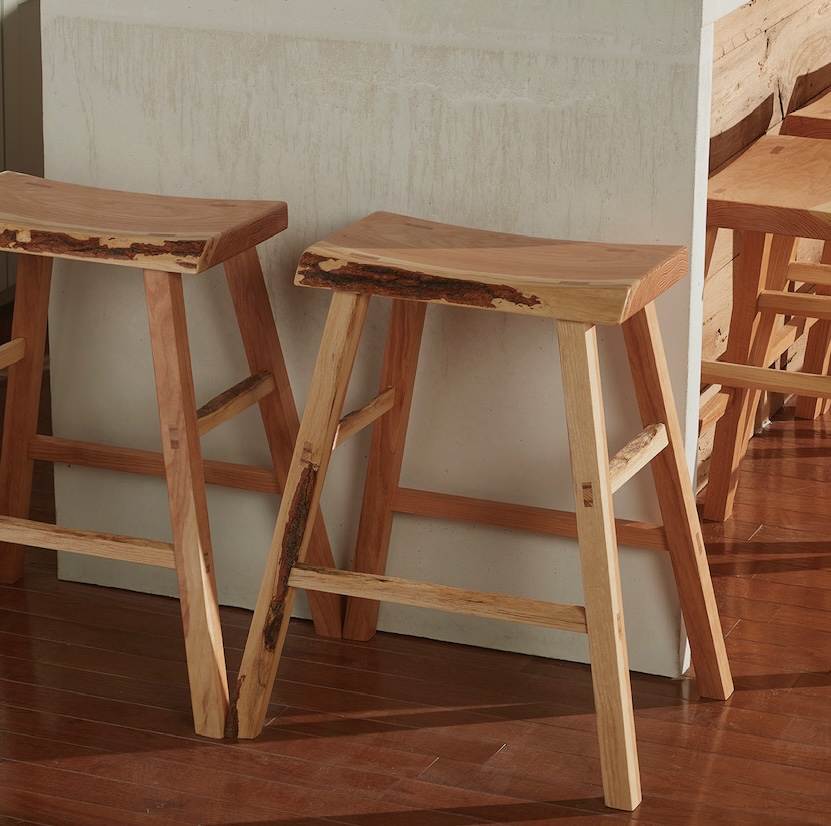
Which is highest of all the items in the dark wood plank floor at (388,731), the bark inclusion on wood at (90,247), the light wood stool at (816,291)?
the bark inclusion on wood at (90,247)

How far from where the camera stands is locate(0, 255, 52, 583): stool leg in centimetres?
208

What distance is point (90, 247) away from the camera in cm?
170

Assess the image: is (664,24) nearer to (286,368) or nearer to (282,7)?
(282,7)

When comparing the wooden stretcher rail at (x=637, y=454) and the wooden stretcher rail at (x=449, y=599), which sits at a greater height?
the wooden stretcher rail at (x=637, y=454)

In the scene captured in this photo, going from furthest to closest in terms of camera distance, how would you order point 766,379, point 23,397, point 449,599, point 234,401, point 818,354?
point 818,354 → point 766,379 → point 23,397 → point 234,401 → point 449,599

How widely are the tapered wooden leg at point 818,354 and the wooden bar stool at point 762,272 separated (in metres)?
0.24

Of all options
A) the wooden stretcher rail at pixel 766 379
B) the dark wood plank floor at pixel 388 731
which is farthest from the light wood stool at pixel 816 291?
the dark wood plank floor at pixel 388 731

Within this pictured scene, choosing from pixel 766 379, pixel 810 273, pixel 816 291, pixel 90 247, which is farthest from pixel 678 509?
pixel 816 291

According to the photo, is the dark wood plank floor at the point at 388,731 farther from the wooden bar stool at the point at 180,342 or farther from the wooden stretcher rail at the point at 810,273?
the wooden stretcher rail at the point at 810,273

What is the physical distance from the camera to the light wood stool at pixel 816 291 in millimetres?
2740

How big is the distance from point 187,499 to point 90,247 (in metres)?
0.34

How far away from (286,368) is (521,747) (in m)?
0.66

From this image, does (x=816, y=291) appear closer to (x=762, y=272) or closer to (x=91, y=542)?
(x=762, y=272)

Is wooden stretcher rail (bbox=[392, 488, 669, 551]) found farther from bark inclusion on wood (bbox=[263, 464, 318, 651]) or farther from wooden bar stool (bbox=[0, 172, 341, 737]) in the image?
bark inclusion on wood (bbox=[263, 464, 318, 651])
